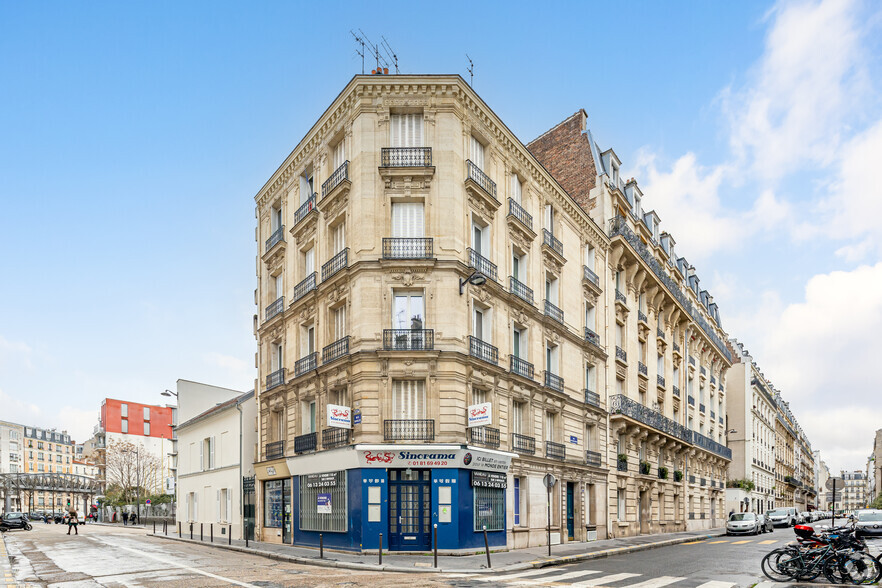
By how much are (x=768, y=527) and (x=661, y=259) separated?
16.7m

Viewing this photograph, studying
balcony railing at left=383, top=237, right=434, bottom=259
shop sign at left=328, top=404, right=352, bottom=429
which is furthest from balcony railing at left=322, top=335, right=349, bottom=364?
balcony railing at left=383, top=237, right=434, bottom=259

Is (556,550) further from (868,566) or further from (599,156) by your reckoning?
(599,156)

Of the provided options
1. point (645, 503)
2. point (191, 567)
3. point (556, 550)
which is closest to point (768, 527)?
point (645, 503)

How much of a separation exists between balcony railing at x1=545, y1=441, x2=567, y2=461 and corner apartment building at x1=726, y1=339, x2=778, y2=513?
3458 centimetres

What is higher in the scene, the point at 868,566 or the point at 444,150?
the point at 444,150

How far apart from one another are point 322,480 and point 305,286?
729 cm

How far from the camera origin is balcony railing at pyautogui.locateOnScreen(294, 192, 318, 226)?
2638 cm

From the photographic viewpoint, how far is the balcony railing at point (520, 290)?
2509 centimetres

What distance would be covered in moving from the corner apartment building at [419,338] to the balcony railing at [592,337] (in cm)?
131

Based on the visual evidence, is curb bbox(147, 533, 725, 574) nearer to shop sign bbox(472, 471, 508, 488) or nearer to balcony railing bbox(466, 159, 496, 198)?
shop sign bbox(472, 471, 508, 488)

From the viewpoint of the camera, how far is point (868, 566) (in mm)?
13617

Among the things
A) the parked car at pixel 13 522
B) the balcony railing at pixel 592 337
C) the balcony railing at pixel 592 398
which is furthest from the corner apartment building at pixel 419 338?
the parked car at pixel 13 522

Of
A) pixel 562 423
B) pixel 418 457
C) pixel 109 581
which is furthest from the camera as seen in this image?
pixel 562 423

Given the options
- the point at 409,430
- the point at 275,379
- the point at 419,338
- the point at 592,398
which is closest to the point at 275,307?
the point at 275,379
